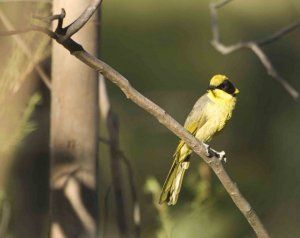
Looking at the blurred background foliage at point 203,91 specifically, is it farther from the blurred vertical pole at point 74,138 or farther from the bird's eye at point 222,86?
the blurred vertical pole at point 74,138

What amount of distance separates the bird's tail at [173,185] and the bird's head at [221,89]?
25 centimetres

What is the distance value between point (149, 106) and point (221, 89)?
2.89ft

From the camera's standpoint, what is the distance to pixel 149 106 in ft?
3.92

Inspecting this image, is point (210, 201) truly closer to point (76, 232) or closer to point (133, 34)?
point (76, 232)

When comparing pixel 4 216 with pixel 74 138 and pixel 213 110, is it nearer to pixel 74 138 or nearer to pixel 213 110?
pixel 74 138

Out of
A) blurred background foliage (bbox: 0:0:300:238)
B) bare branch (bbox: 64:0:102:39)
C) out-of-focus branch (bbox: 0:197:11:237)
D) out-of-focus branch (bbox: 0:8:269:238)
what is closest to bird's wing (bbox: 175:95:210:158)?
blurred background foliage (bbox: 0:0:300:238)

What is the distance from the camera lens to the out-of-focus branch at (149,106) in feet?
3.68

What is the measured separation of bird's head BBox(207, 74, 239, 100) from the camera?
6.67ft

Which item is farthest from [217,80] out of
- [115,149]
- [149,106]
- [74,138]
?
[149,106]

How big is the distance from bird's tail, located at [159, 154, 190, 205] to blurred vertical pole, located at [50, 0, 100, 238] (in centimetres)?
15

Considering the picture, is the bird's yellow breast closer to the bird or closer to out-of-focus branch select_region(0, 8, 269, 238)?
the bird

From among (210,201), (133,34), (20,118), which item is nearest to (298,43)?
(133,34)

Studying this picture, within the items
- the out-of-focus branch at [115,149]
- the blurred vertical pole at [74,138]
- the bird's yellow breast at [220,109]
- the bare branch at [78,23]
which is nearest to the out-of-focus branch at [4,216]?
the blurred vertical pole at [74,138]

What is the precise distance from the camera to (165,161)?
3.38 metres
